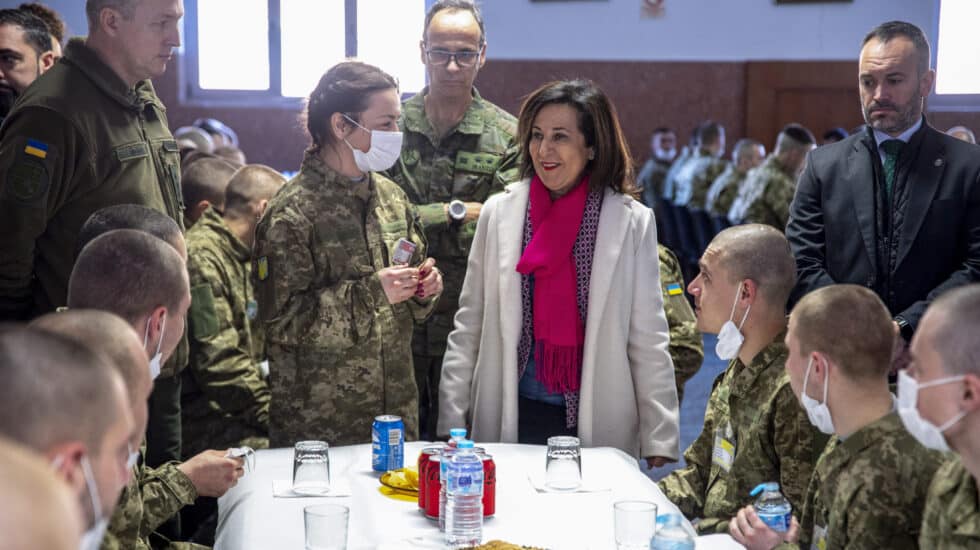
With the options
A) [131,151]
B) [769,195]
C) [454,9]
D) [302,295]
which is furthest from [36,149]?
[769,195]

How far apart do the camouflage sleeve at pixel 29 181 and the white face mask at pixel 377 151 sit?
74 centimetres

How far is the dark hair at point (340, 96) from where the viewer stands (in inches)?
124

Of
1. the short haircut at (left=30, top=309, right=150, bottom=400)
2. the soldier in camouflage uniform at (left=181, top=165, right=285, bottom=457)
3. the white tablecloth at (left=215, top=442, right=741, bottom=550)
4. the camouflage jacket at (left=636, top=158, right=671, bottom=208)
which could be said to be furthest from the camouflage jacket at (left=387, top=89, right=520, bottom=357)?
the camouflage jacket at (left=636, top=158, right=671, bottom=208)

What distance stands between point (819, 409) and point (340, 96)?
166cm

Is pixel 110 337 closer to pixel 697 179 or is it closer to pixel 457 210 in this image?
pixel 457 210

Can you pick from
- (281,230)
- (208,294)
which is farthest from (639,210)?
(208,294)

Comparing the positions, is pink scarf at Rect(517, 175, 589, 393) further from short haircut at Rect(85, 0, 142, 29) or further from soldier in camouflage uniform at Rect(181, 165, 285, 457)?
short haircut at Rect(85, 0, 142, 29)

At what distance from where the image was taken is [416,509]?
94.9 inches

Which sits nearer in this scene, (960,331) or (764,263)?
(960,331)

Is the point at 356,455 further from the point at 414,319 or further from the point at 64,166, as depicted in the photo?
the point at 64,166

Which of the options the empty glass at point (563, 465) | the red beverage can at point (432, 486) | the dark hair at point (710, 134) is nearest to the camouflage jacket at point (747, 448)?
the empty glass at point (563, 465)

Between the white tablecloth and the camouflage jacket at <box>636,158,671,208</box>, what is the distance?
8022mm

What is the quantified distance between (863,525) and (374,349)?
1523 millimetres

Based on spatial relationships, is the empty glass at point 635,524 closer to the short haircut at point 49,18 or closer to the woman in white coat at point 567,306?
the woman in white coat at point 567,306
